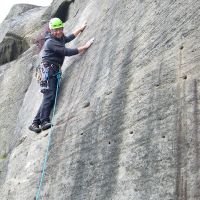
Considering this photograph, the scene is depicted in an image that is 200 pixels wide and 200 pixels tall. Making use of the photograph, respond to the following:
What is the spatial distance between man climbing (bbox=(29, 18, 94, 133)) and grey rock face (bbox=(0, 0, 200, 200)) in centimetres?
22

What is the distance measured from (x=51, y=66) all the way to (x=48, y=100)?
77 cm

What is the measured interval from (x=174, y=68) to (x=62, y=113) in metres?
2.93

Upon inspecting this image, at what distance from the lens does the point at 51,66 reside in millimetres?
9812

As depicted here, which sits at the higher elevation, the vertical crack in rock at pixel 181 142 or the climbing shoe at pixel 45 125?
the vertical crack in rock at pixel 181 142

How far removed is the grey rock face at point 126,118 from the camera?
568 cm

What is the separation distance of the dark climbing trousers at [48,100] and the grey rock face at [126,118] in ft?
0.77

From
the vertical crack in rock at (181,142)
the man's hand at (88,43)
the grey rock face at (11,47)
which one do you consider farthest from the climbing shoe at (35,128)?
the grey rock face at (11,47)

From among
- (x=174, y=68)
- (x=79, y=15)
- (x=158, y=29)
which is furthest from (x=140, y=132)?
(x=79, y=15)

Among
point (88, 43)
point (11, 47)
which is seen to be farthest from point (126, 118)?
point (11, 47)

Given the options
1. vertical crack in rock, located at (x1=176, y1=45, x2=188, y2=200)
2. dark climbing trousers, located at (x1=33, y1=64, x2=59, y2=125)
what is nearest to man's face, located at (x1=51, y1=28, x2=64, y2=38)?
dark climbing trousers, located at (x1=33, y1=64, x2=59, y2=125)

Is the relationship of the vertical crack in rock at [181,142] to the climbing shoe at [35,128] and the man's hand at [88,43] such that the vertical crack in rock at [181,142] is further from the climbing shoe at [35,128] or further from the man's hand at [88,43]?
the climbing shoe at [35,128]

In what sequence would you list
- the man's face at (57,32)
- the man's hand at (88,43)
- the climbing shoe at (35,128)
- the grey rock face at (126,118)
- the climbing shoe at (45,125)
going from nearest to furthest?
the grey rock face at (126,118)
the climbing shoe at (45,125)
the climbing shoe at (35,128)
the man's hand at (88,43)
the man's face at (57,32)

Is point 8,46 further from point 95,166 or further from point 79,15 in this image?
Result: point 95,166

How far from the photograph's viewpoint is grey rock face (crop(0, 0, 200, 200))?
5.68m
